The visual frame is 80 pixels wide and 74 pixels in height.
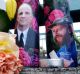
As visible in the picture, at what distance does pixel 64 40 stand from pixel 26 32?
0.10 m

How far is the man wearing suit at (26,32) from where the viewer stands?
65 cm

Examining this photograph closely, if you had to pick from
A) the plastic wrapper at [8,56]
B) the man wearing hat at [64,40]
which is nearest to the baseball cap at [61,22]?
the man wearing hat at [64,40]

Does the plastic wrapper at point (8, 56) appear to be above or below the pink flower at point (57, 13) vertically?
below

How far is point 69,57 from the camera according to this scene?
65cm

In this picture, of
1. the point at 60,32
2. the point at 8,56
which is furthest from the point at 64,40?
the point at 8,56

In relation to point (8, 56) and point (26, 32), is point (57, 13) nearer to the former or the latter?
point (26, 32)

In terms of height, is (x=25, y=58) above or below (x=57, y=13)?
below

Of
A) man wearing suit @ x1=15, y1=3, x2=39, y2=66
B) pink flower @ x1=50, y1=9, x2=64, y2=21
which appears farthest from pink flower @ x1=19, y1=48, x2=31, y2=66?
pink flower @ x1=50, y1=9, x2=64, y2=21

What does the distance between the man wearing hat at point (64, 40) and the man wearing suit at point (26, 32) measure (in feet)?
0.17

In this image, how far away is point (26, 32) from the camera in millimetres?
652

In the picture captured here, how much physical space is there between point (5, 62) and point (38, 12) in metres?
0.22

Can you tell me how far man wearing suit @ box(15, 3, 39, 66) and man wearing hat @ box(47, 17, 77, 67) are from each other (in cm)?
Result: 5

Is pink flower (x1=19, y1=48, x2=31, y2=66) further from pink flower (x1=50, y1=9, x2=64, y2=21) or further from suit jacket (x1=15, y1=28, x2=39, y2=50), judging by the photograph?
pink flower (x1=50, y1=9, x2=64, y2=21)

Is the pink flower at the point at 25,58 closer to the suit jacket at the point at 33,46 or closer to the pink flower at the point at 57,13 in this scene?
the suit jacket at the point at 33,46
